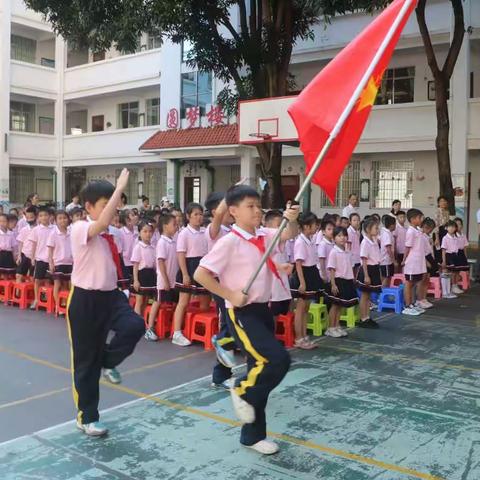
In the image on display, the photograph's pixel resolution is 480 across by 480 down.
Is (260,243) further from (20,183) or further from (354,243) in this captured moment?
(20,183)

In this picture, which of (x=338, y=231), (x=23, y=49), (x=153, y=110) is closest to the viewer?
(x=338, y=231)

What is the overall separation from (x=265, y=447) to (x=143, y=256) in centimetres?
396

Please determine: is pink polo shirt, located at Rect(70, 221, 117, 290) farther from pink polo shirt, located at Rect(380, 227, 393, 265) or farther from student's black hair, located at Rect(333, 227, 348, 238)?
pink polo shirt, located at Rect(380, 227, 393, 265)

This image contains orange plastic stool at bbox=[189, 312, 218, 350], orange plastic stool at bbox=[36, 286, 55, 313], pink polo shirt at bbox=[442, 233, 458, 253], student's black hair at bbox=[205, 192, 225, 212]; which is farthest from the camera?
pink polo shirt at bbox=[442, 233, 458, 253]

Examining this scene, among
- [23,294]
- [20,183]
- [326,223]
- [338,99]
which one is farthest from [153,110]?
[338,99]

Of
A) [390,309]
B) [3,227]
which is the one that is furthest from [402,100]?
[3,227]

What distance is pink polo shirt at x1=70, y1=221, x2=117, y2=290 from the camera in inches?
146

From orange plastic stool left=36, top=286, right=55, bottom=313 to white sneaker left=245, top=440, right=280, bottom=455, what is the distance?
17.8ft

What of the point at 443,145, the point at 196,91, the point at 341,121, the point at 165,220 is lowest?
the point at 165,220

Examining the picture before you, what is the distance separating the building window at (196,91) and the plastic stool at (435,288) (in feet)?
35.5

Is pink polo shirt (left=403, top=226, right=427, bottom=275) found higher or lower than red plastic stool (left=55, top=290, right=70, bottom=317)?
higher

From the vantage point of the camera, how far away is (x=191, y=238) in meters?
6.44

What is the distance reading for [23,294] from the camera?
28.1 ft

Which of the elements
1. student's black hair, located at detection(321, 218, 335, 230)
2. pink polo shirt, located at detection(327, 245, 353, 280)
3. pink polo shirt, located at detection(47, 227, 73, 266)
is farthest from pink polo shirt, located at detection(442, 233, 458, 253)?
pink polo shirt, located at detection(47, 227, 73, 266)
